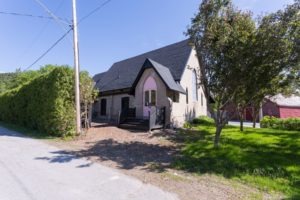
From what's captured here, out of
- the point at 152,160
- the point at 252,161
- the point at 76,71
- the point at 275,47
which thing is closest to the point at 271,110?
the point at 275,47

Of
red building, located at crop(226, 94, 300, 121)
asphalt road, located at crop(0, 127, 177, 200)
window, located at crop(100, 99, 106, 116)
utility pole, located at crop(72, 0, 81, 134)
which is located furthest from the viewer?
red building, located at crop(226, 94, 300, 121)

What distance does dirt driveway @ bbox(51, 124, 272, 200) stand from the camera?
229 inches

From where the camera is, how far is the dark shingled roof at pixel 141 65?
20672 mm

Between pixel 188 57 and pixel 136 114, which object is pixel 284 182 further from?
pixel 188 57

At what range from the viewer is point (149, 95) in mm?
19047

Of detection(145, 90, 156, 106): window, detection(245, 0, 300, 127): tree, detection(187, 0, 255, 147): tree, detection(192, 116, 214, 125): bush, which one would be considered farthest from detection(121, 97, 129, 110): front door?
detection(245, 0, 300, 127): tree

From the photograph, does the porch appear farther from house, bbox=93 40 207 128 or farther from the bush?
the bush

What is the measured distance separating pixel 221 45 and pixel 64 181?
7.56m

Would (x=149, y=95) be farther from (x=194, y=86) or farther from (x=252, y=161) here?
(x=252, y=161)

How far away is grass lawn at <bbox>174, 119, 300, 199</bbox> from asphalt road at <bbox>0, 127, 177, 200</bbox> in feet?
8.35

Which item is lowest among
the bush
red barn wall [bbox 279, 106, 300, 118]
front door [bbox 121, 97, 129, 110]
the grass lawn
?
the grass lawn

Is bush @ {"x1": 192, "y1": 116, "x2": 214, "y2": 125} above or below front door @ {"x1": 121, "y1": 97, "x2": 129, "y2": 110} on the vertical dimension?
below

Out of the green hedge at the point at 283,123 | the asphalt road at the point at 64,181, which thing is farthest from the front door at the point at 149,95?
the green hedge at the point at 283,123

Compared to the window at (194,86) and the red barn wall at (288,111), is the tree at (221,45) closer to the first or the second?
the window at (194,86)
